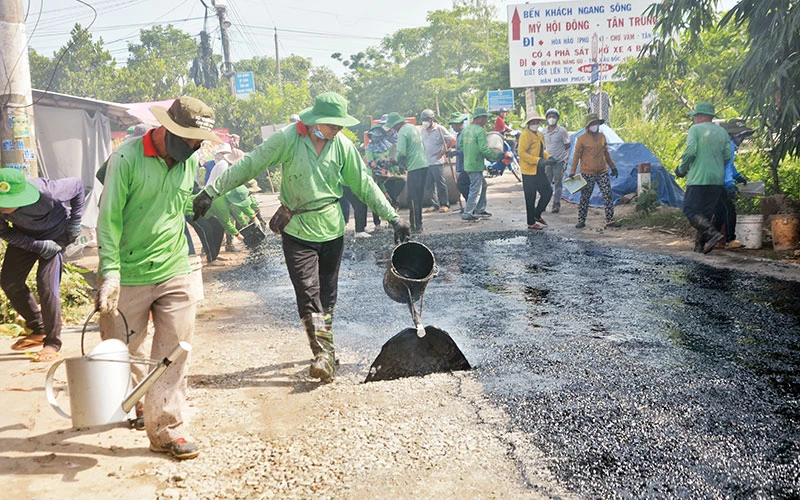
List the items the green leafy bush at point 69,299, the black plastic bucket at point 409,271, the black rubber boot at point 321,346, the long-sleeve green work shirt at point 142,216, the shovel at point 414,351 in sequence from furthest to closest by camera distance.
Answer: the green leafy bush at point 69,299 < the black plastic bucket at point 409,271 < the shovel at point 414,351 < the black rubber boot at point 321,346 < the long-sleeve green work shirt at point 142,216

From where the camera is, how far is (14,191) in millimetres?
5160

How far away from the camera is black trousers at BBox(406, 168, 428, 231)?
12.8 metres

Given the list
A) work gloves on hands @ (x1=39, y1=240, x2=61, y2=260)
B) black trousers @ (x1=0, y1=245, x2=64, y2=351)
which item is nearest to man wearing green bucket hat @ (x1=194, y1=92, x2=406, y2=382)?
work gloves on hands @ (x1=39, y1=240, x2=61, y2=260)

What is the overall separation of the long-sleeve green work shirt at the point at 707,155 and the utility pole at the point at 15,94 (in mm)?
7426

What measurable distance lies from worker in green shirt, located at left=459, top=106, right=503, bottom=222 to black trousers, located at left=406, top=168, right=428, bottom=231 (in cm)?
85

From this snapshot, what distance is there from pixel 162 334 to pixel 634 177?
1257 cm

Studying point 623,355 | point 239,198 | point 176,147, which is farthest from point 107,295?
point 239,198

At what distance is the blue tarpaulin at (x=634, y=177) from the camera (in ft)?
43.1

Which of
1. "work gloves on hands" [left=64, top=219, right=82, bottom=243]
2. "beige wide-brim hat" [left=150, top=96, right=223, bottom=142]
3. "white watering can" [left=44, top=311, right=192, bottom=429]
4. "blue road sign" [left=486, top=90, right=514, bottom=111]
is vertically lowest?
"white watering can" [left=44, top=311, right=192, bottom=429]

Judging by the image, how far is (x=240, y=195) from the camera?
1076cm

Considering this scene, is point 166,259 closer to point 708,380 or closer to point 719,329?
point 708,380

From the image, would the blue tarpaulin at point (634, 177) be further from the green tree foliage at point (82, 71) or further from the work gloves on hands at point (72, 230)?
the green tree foliage at point (82, 71)

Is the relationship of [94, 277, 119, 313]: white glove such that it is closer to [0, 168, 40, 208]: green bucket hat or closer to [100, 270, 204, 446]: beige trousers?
[100, 270, 204, 446]: beige trousers

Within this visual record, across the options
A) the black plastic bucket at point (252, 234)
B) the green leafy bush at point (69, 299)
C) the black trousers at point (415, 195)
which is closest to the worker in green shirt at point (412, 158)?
the black trousers at point (415, 195)
